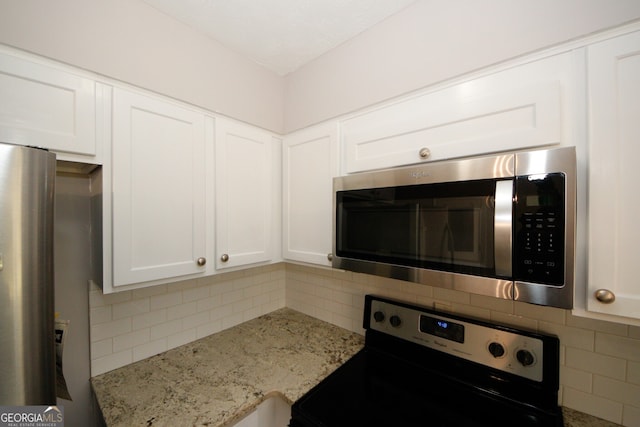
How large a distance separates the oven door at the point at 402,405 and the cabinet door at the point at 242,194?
709mm

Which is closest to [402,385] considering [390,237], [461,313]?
[461,313]

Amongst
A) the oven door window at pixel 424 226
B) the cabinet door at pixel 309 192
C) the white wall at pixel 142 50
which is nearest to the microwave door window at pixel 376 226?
the oven door window at pixel 424 226

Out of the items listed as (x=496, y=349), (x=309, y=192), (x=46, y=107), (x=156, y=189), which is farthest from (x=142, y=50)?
(x=496, y=349)

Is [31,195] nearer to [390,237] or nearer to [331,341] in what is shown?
[390,237]

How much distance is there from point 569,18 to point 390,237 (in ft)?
2.74

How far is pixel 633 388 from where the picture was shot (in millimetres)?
827

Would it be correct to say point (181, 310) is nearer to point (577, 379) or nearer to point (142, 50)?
point (142, 50)

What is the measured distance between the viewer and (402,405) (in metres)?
0.94

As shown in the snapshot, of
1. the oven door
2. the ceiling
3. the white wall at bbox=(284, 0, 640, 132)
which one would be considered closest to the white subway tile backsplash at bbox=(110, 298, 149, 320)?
the oven door

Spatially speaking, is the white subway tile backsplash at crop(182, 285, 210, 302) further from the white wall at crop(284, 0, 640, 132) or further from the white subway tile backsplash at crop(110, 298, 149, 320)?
the white wall at crop(284, 0, 640, 132)

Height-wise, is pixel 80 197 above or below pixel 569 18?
below

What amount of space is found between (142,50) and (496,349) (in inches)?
73.5

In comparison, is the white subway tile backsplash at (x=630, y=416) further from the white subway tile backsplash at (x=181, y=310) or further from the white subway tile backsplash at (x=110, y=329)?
the white subway tile backsplash at (x=110, y=329)

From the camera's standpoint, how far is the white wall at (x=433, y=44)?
2.38ft
